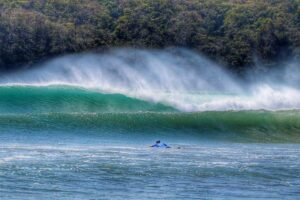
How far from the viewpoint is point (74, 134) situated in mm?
35469

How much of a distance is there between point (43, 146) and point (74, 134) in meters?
5.40

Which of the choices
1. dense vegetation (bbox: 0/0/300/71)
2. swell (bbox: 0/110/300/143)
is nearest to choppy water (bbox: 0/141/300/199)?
swell (bbox: 0/110/300/143)

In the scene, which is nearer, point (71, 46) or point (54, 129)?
point (54, 129)

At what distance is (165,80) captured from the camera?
5528 centimetres

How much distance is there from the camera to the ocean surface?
2155cm

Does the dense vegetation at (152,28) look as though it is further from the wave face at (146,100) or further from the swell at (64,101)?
the swell at (64,101)

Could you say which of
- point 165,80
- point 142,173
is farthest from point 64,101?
point 142,173

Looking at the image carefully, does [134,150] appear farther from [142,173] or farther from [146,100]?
[146,100]

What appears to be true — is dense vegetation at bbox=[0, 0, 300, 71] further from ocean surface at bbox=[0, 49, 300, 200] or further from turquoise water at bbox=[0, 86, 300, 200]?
turquoise water at bbox=[0, 86, 300, 200]

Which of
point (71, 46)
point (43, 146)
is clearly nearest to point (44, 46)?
point (71, 46)

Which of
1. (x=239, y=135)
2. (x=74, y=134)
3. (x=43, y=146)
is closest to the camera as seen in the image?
(x=43, y=146)

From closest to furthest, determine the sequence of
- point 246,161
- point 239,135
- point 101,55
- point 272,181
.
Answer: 1. point 272,181
2. point 246,161
3. point 239,135
4. point 101,55

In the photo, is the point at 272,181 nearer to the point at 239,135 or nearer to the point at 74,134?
the point at 74,134

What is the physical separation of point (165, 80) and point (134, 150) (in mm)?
25313
